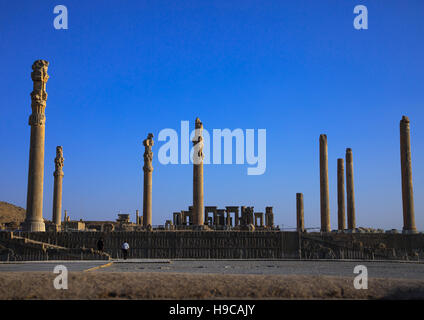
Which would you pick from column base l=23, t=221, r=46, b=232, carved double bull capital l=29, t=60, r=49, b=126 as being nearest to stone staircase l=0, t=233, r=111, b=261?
column base l=23, t=221, r=46, b=232

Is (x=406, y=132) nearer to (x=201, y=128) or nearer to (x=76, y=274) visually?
(x=201, y=128)

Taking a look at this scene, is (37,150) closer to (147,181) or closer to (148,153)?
(147,181)

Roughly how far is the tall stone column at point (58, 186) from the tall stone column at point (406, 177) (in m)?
26.9

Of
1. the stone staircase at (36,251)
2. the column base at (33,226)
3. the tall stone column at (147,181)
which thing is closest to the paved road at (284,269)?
the stone staircase at (36,251)

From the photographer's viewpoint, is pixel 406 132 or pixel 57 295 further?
pixel 406 132

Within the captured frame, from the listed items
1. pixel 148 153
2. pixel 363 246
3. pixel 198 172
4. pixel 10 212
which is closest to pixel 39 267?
pixel 198 172

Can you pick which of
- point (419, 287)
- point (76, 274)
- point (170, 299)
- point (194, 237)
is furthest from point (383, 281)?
point (194, 237)

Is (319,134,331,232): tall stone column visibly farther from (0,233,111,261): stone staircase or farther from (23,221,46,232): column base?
(23,221,46,232): column base

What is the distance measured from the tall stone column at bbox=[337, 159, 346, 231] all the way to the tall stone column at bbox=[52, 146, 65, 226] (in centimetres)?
2319

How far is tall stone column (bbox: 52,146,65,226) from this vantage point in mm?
40209

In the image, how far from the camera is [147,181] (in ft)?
130
